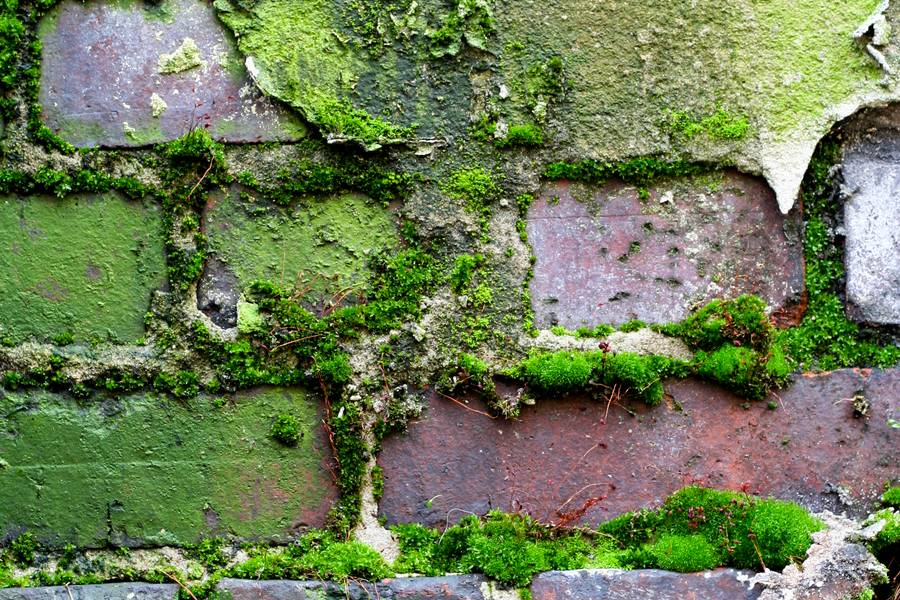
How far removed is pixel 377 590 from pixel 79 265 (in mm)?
1056

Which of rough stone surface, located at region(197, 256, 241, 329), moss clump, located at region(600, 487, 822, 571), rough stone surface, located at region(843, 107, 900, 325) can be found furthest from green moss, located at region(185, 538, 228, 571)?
rough stone surface, located at region(843, 107, 900, 325)

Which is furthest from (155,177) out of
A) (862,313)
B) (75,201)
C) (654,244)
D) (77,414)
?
(862,313)

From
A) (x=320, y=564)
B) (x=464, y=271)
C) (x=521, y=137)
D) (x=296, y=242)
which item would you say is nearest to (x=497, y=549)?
(x=320, y=564)

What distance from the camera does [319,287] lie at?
217 cm

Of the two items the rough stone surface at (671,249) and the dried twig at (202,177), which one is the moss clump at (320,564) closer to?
the rough stone surface at (671,249)

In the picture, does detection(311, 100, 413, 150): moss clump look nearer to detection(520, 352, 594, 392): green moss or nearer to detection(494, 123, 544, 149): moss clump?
detection(494, 123, 544, 149): moss clump

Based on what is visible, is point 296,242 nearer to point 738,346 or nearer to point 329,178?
point 329,178

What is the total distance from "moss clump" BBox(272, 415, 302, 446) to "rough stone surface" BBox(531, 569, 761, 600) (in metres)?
0.66

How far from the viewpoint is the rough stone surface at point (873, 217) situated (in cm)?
217

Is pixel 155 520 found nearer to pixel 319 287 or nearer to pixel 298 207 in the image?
pixel 319 287

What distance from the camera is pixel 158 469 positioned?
7.02ft

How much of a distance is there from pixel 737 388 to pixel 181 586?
54.9 inches

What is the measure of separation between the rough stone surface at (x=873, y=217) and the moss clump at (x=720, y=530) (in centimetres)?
54

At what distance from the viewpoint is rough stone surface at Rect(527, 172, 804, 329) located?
7.22 feet
